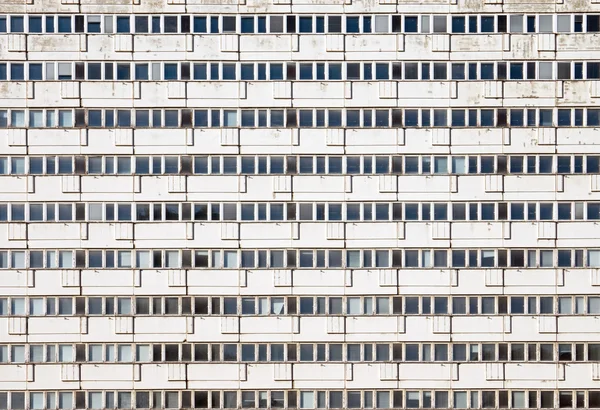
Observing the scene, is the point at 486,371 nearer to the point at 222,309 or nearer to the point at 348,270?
the point at 348,270

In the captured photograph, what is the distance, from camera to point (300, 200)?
95.6ft

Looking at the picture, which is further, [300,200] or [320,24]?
[320,24]

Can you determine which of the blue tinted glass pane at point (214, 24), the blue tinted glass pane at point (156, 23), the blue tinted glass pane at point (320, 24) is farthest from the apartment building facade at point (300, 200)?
the blue tinted glass pane at point (214, 24)

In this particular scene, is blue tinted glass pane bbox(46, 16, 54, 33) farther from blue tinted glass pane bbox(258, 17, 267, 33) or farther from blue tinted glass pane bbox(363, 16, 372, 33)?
blue tinted glass pane bbox(363, 16, 372, 33)

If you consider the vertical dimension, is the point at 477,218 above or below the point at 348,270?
above

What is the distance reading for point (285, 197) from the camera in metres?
29.1

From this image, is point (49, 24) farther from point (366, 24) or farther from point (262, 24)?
point (366, 24)

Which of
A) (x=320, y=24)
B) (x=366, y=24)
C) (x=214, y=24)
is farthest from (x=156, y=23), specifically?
(x=366, y=24)

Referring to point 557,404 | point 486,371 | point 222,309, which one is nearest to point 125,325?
point 222,309

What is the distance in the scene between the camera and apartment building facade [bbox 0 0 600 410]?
95.7 feet

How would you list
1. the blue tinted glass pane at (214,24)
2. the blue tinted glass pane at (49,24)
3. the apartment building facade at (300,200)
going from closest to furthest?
the apartment building facade at (300,200), the blue tinted glass pane at (214,24), the blue tinted glass pane at (49,24)

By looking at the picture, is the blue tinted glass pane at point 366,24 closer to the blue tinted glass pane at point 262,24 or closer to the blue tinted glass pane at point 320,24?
the blue tinted glass pane at point 320,24

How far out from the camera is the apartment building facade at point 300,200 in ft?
95.7

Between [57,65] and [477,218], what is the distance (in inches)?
939
